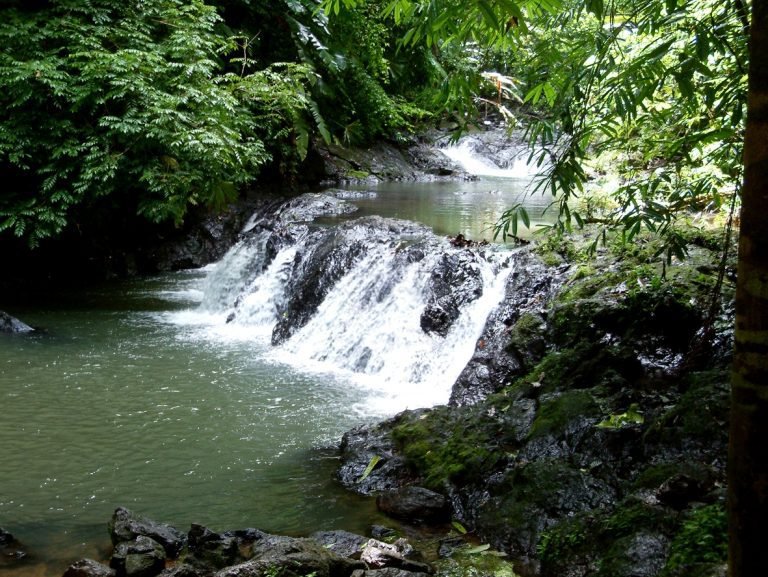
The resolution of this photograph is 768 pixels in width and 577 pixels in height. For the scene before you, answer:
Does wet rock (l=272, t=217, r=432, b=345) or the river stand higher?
wet rock (l=272, t=217, r=432, b=345)

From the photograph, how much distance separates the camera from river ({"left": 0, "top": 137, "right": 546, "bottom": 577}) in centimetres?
499

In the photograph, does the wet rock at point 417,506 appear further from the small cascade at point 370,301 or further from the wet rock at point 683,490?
the small cascade at point 370,301

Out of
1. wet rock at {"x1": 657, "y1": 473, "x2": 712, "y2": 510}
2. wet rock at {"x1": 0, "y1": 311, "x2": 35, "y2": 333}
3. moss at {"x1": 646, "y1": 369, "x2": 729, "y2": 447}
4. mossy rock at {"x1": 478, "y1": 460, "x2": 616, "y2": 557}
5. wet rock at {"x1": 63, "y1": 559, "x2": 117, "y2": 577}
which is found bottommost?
wet rock at {"x1": 63, "y1": 559, "x2": 117, "y2": 577}

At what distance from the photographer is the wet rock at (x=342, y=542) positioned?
13.6ft

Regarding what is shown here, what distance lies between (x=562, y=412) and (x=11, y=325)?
8.11 metres

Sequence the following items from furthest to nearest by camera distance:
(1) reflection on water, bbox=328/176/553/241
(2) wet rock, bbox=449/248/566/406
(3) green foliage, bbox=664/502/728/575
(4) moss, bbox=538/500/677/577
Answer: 1. (1) reflection on water, bbox=328/176/553/241
2. (2) wet rock, bbox=449/248/566/406
3. (4) moss, bbox=538/500/677/577
4. (3) green foliage, bbox=664/502/728/575

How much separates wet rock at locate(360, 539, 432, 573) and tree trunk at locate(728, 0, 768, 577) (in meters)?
2.65

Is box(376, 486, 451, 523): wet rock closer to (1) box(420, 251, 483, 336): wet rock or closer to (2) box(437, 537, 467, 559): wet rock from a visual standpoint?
(2) box(437, 537, 467, 559): wet rock

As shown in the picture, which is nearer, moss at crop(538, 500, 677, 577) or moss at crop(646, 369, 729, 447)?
moss at crop(538, 500, 677, 577)

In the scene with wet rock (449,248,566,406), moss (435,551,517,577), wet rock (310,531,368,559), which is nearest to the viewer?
moss (435,551,517,577)

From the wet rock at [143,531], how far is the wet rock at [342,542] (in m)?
0.91

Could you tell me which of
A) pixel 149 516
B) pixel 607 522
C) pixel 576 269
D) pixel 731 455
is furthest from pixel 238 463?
pixel 731 455

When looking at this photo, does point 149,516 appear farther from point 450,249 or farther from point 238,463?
point 450,249

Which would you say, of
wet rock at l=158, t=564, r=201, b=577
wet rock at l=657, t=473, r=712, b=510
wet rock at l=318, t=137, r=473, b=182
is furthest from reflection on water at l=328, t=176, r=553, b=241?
wet rock at l=158, t=564, r=201, b=577
